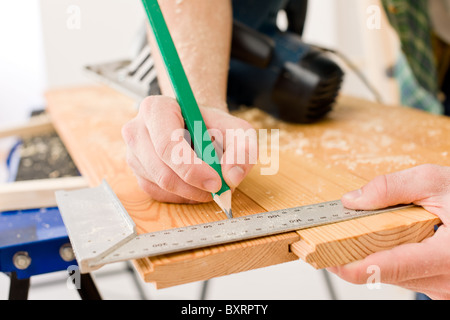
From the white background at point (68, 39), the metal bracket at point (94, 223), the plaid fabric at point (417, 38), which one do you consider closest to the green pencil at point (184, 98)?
the metal bracket at point (94, 223)

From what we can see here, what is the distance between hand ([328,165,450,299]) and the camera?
0.51m

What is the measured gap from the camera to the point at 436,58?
143 centimetres

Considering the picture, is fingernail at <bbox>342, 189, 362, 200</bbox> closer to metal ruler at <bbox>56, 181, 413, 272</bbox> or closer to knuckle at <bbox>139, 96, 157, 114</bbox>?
metal ruler at <bbox>56, 181, 413, 272</bbox>

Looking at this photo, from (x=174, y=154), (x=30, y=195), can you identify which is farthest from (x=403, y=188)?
(x=30, y=195)

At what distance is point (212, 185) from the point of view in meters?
0.54

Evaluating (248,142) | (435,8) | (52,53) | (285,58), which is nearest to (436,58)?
(435,8)

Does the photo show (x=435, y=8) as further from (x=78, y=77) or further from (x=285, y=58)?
(x=78, y=77)

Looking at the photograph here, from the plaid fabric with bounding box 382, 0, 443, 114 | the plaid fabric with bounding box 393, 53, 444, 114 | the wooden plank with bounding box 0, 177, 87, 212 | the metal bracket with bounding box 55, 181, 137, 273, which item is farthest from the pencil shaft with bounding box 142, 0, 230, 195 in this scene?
the plaid fabric with bounding box 393, 53, 444, 114

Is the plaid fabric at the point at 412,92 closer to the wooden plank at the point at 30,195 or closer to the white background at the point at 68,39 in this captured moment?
the white background at the point at 68,39

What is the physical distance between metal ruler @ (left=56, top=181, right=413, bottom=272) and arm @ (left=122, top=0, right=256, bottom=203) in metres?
0.05

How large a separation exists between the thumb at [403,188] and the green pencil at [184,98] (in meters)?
0.15

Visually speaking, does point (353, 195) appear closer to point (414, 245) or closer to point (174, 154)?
point (414, 245)

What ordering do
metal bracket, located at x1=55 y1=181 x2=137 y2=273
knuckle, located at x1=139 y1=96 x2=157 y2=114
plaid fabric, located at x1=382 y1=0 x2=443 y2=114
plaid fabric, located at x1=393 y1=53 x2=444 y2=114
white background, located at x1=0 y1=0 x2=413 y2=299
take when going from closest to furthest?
metal bracket, located at x1=55 y1=181 x2=137 y2=273
knuckle, located at x1=139 y1=96 x2=157 y2=114
plaid fabric, located at x1=382 y1=0 x2=443 y2=114
plaid fabric, located at x1=393 y1=53 x2=444 y2=114
white background, located at x1=0 y1=0 x2=413 y2=299

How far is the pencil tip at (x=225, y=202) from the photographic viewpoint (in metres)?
0.56
